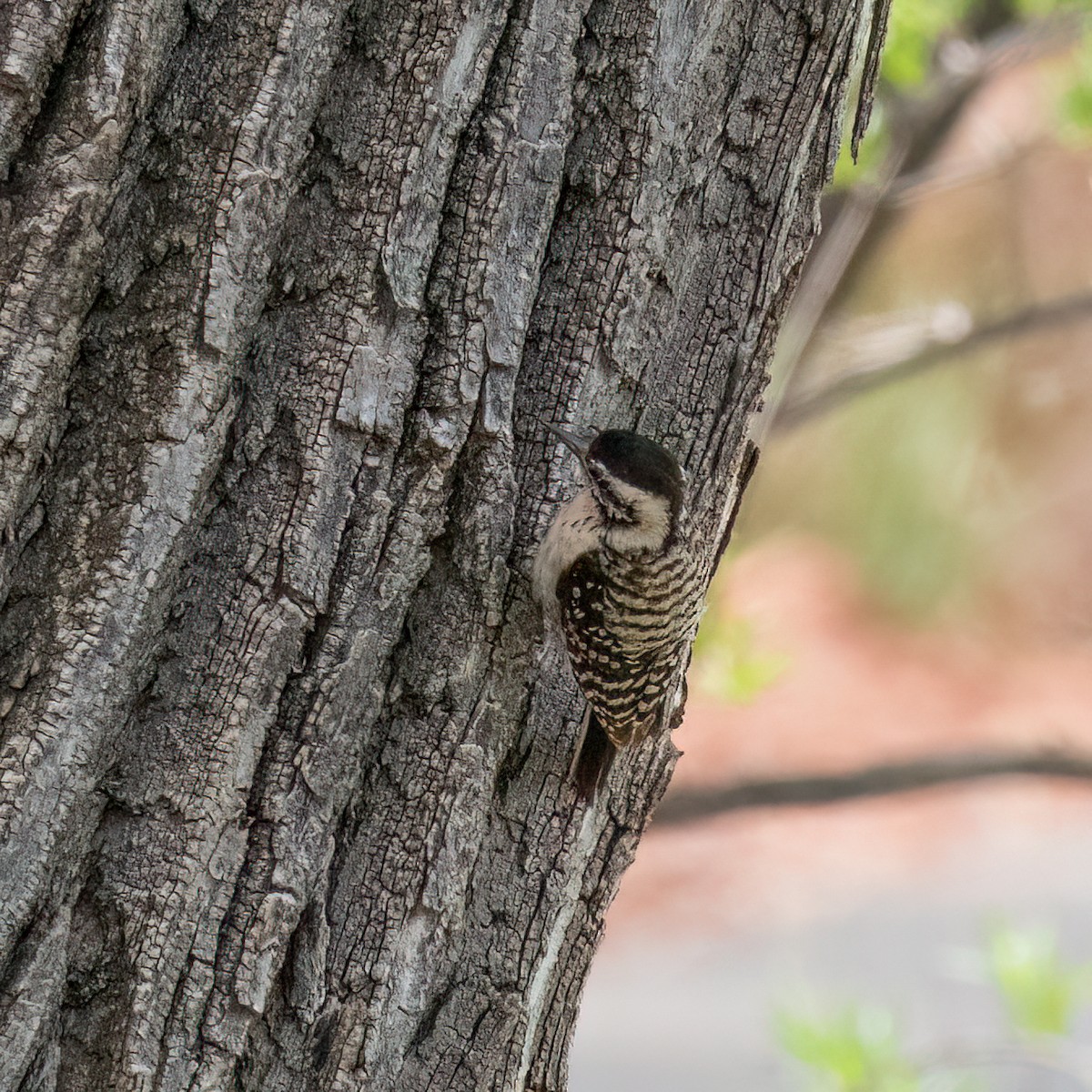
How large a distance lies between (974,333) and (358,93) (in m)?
3.20

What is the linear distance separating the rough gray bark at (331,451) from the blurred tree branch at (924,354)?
8.40 ft

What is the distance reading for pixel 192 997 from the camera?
1.44m

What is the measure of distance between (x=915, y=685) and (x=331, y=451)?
944 centimetres

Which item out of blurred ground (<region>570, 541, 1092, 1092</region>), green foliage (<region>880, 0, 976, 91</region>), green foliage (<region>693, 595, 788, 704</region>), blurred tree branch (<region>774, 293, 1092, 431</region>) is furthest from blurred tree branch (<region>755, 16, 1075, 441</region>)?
blurred ground (<region>570, 541, 1092, 1092</region>)

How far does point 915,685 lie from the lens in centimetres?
1021

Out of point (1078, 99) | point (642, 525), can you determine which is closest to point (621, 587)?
point (642, 525)

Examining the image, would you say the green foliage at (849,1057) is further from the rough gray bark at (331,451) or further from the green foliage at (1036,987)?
the rough gray bark at (331,451)

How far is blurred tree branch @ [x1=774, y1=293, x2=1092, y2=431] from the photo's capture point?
415cm

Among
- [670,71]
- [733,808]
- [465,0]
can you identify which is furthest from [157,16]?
[733,808]

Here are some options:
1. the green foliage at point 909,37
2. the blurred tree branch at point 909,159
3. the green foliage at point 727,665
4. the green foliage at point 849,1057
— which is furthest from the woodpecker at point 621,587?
the green foliage at point 849,1057

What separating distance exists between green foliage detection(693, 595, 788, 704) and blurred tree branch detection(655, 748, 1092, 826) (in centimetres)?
33

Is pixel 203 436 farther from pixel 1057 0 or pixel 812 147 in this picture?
pixel 1057 0

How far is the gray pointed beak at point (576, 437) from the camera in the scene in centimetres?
165

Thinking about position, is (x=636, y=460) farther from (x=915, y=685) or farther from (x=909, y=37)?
(x=915, y=685)
